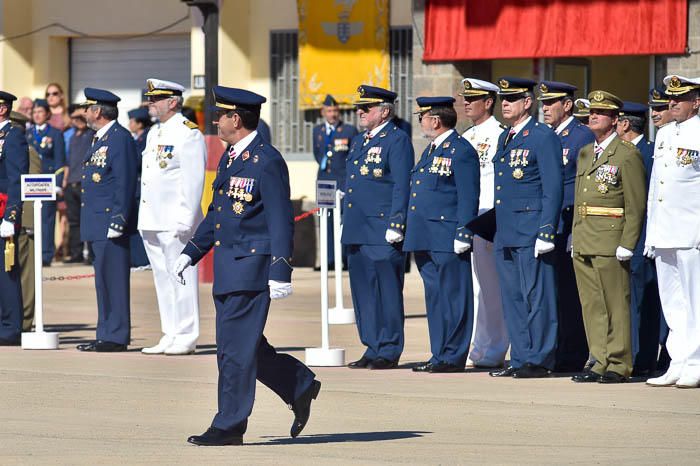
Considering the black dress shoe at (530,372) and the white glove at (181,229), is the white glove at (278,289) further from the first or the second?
the white glove at (181,229)

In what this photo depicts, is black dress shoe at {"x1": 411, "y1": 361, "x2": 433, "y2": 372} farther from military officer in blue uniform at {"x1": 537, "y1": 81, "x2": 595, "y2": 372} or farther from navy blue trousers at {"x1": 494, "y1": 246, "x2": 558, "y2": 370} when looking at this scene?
military officer in blue uniform at {"x1": 537, "y1": 81, "x2": 595, "y2": 372}

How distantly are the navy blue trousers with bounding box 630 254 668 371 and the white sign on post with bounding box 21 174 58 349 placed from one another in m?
4.53

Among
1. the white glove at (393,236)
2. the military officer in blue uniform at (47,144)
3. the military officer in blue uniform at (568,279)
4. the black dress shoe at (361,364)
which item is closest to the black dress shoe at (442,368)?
the black dress shoe at (361,364)

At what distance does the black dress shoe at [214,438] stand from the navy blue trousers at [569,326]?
399 cm

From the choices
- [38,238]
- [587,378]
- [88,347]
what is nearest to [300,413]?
[587,378]

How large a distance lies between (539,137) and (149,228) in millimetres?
A: 3212

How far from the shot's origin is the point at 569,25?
66.0 ft

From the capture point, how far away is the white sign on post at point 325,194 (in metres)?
13.3

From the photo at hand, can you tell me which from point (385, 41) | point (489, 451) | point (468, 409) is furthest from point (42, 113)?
point (489, 451)

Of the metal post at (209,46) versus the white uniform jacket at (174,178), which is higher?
the metal post at (209,46)

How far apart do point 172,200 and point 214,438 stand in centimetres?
470

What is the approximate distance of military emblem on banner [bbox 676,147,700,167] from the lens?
11477 millimetres

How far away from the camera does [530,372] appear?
12.1m

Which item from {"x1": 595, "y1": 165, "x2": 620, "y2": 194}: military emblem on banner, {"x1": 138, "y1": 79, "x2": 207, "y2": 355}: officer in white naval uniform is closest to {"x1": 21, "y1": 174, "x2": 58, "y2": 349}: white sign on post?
{"x1": 138, "y1": 79, "x2": 207, "y2": 355}: officer in white naval uniform
